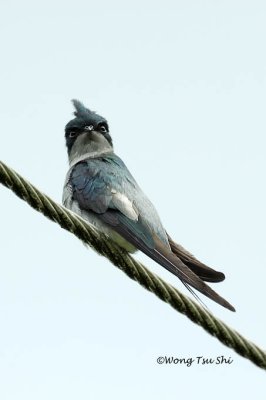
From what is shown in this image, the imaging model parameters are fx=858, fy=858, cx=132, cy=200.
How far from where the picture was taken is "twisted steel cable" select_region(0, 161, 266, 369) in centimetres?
374

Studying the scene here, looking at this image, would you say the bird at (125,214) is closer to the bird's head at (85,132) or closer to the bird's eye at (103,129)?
the bird's head at (85,132)

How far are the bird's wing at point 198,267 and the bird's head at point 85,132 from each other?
6.74ft

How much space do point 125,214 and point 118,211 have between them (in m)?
0.11

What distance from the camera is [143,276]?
4.15m

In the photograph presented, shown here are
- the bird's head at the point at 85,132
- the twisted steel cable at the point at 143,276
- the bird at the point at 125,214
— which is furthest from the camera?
the bird's head at the point at 85,132

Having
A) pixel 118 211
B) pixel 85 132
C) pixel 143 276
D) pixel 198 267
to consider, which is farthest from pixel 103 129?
pixel 143 276

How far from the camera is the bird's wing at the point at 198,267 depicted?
5750mm

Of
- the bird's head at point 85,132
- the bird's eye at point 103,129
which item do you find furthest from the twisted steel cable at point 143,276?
the bird's eye at point 103,129

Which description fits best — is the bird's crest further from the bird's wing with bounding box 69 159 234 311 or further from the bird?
the bird's wing with bounding box 69 159 234 311

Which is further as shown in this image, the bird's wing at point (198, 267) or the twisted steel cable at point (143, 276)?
the bird's wing at point (198, 267)

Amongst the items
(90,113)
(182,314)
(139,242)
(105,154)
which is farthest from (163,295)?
(90,113)

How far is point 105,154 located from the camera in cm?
764

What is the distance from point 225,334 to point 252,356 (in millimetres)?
164

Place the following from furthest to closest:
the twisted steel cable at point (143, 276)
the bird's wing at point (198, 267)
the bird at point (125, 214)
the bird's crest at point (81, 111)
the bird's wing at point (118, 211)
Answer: the bird's crest at point (81, 111) → the bird's wing at point (198, 267) → the bird at point (125, 214) → the bird's wing at point (118, 211) → the twisted steel cable at point (143, 276)
